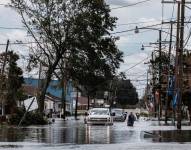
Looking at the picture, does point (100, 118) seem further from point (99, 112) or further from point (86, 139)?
point (86, 139)

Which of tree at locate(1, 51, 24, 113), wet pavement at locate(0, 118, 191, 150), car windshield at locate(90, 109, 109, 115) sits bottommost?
wet pavement at locate(0, 118, 191, 150)

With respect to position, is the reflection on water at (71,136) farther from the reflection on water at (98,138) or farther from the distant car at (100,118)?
the distant car at (100,118)

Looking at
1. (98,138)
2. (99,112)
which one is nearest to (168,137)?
(98,138)

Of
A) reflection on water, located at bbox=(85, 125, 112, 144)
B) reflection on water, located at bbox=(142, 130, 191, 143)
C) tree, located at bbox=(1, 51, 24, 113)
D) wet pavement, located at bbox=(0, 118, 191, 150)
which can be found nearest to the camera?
wet pavement, located at bbox=(0, 118, 191, 150)

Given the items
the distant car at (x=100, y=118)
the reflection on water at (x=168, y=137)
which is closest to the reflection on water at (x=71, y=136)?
the reflection on water at (x=168, y=137)

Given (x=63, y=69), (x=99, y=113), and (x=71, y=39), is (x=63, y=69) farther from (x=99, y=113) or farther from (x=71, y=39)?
(x=99, y=113)

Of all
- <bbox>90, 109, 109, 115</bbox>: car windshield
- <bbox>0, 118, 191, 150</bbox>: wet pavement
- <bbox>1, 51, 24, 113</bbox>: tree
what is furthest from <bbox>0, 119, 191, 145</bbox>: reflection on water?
<bbox>1, 51, 24, 113</bbox>: tree

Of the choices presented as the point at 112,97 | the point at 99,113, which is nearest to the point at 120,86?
the point at 112,97

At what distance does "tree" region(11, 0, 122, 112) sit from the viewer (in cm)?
6994

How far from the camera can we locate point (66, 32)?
70438mm

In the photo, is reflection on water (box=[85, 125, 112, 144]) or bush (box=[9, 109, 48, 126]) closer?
reflection on water (box=[85, 125, 112, 144])

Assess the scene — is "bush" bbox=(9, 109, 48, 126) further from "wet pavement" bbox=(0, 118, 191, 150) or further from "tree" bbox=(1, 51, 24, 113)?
"tree" bbox=(1, 51, 24, 113)

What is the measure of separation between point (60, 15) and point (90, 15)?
325 cm

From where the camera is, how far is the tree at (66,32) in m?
69.9
